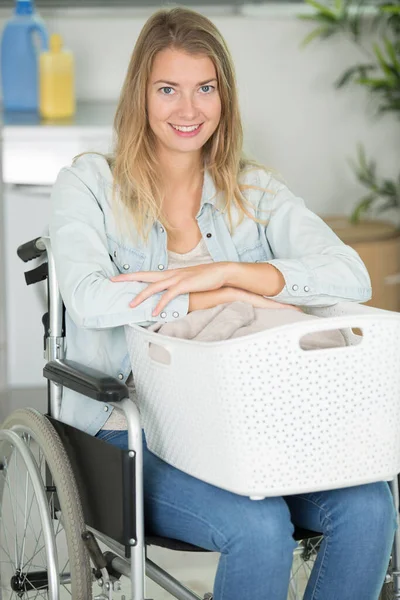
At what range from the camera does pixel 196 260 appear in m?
1.88

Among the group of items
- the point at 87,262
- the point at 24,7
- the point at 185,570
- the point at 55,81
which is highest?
the point at 24,7

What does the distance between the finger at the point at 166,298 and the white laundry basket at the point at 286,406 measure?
0.10m

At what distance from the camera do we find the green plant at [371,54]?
3.55 m

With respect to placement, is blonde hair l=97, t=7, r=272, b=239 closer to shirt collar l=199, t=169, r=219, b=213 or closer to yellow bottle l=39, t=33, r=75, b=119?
shirt collar l=199, t=169, r=219, b=213

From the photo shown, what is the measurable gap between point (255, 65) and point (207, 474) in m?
2.38

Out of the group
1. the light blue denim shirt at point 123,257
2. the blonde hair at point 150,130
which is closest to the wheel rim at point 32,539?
the light blue denim shirt at point 123,257

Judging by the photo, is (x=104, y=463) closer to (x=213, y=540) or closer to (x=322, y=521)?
(x=213, y=540)

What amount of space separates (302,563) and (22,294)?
1474 millimetres

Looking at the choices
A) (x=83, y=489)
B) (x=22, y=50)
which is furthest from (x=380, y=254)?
(x=83, y=489)

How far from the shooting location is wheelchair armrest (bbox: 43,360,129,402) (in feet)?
5.09

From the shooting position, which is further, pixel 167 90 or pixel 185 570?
pixel 185 570

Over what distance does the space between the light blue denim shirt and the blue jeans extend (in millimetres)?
218

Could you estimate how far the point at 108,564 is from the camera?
1819 mm

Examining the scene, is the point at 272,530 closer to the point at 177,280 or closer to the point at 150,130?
the point at 177,280
